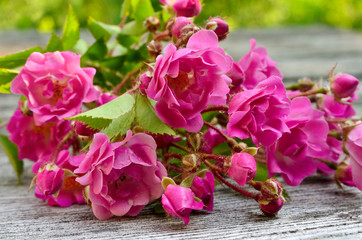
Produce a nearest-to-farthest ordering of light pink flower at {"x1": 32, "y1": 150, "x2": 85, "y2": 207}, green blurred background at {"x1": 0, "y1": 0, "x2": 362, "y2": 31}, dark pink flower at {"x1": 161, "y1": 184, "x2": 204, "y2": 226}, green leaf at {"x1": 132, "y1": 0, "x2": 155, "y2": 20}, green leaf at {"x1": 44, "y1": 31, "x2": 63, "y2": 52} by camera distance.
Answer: dark pink flower at {"x1": 161, "y1": 184, "x2": 204, "y2": 226}, light pink flower at {"x1": 32, "y1": 150, "x2": 85, "y2": 207}, green leaf at {"x1": 44, "y1": 31, "x2": 63, "y2": 52}, green leaf at {"x1": 132, "y1": 0, "x2": 155, "y2": 20}, green blurred background at {"x1": 0, "y1": 0, "x2": 362, "y2": 31}

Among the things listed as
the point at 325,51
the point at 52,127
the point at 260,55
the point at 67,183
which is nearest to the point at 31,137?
the point at 52,127

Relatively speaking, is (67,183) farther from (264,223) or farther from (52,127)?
(264,223)

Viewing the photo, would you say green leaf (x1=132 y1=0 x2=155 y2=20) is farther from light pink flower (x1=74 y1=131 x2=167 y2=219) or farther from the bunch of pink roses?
light pink flower (x1=74 y1=131 x2=167 y2=219)

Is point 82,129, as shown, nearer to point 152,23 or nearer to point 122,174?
point 122,174

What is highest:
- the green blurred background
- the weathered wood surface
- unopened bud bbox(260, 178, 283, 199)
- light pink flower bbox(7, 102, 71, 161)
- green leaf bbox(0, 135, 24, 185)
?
unopened bud bbox(260, 178, 283, 199)

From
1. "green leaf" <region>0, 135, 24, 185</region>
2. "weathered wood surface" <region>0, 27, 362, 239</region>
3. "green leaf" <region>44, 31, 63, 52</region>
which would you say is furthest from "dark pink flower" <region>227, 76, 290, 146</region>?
"green leaf" <region>0, 135, 24, 185</region>

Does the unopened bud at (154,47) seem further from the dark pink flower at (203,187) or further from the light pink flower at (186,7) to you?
the dark pink flower at (203,187)

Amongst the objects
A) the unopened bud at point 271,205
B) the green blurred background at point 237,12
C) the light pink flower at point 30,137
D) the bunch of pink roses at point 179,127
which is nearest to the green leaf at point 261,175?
the bunch of pink roses at point 179,127

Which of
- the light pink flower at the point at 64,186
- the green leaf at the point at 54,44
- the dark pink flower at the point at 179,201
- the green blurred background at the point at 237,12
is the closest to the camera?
the dark pink flower at the point at 179,201
